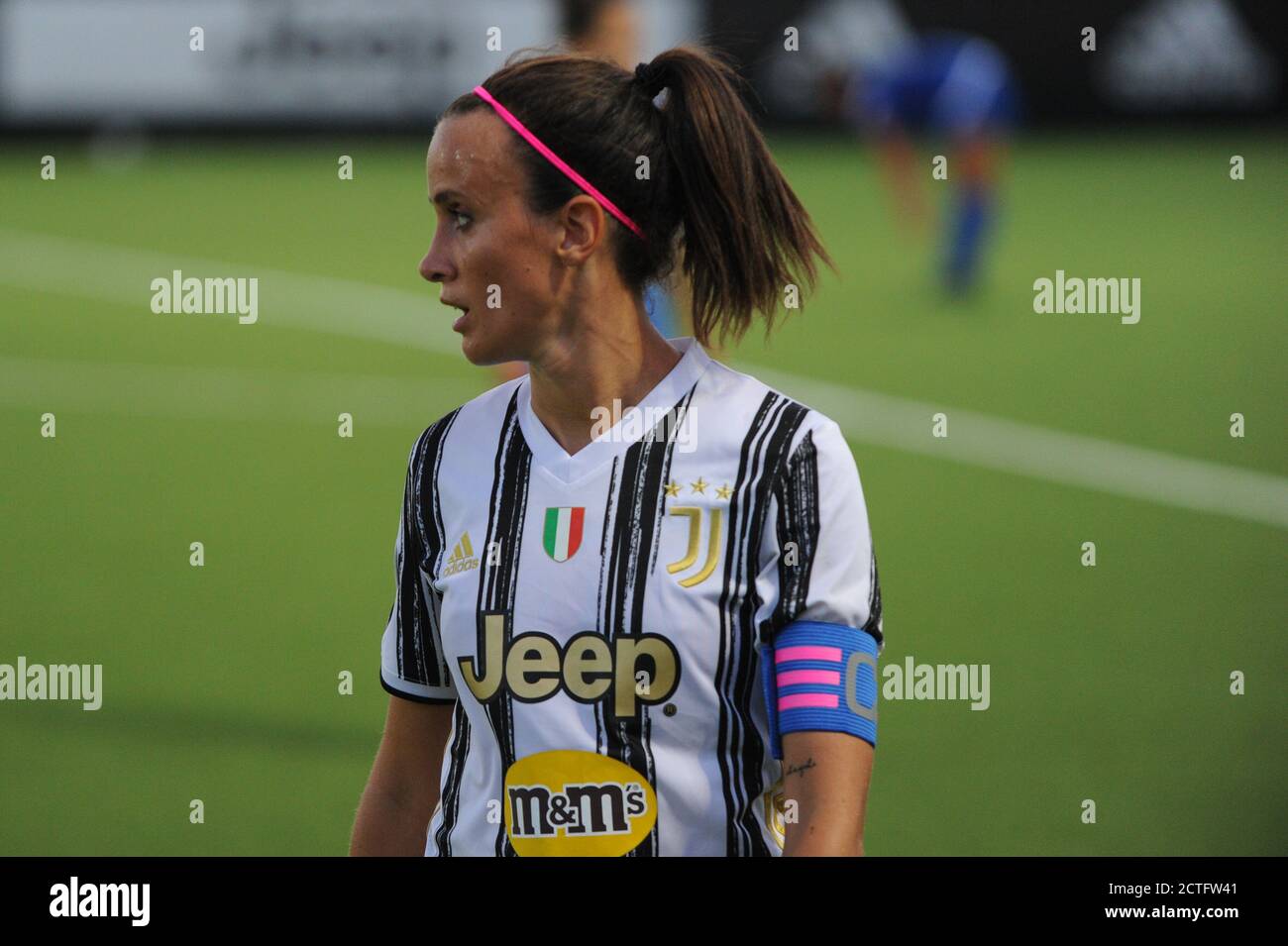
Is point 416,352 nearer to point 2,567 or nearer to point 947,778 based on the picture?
point 2,567

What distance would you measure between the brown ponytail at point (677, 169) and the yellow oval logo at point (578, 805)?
674 millimetres

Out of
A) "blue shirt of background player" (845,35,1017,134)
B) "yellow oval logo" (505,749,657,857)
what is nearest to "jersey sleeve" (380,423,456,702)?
"yellow oval logo" (505,749,657,857)

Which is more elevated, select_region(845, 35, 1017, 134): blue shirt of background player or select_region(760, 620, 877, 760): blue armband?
select_region(845, 35, 1017, 134): blue shirt of background player

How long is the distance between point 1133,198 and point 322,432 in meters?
9.95

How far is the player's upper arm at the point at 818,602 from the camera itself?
252 centimetres

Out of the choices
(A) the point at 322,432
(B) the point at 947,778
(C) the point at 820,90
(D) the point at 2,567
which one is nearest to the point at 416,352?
(A) the point at 322,432

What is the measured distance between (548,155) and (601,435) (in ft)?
1.30

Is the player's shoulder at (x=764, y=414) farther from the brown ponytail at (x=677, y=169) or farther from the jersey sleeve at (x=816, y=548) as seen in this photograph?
the brown ponytail at (x=677, y=169)

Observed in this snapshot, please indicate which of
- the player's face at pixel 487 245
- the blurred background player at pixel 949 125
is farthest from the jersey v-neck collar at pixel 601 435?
the blurred background player at pixel 949 125

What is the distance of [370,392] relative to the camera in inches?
477

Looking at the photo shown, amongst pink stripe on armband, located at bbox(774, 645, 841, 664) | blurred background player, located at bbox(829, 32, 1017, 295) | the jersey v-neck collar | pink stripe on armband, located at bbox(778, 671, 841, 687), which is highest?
blurred background player, located at bbox(829, 32, 1017, 295)

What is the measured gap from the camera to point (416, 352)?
1338 centimetres

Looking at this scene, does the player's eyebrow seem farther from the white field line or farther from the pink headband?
the white field line

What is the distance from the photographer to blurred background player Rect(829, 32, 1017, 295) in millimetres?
15297
